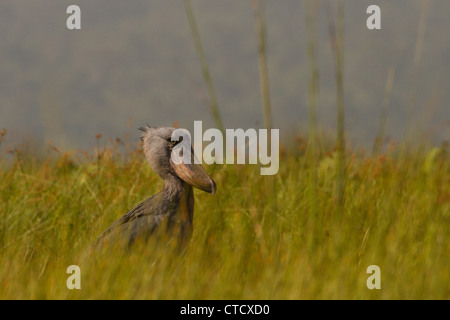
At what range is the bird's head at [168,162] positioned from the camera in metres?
4.19

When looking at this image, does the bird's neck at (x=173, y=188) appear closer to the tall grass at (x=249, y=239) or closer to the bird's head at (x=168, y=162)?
the bird's head at (x=168, y=162)

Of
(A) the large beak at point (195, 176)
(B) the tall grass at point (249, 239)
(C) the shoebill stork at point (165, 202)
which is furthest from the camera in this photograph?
(A) the large beak at point (195, 176)

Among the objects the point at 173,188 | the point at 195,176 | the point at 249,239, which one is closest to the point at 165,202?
the point at 173,188

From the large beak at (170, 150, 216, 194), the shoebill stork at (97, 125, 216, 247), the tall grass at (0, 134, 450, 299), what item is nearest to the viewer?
the tall grass at (0, 134, 450, 299)

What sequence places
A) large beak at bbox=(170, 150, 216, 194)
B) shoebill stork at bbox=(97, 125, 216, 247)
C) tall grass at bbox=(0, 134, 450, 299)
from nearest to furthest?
tall grass at bbox=(0, 134, 450, 299), shoebill stork at bbox=(97, 125, 216, 247), large beak at bbox=(170, 150, 216, 194)

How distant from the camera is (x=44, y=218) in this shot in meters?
5.26

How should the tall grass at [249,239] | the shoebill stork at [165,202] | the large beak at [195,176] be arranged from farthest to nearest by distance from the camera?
the large beak at [195,176] < the shoebill stork at [165,202] < the tall grass at [249,239]

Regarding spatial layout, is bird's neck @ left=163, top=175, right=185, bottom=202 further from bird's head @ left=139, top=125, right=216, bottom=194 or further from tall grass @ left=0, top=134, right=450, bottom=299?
tall grass @ left=0, top=134, right=450, bottom=299

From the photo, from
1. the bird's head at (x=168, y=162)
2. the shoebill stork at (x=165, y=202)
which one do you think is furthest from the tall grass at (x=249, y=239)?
the bird's head at (x=168, y=162)

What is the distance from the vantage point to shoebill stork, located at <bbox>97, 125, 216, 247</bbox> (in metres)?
3.86

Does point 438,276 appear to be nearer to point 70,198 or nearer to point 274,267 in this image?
point 274,267

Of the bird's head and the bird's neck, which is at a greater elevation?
the bird's head

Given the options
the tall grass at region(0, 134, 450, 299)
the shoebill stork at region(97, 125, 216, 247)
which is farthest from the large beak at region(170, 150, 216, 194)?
the tall grass at region(0, 134, 450, 299)
